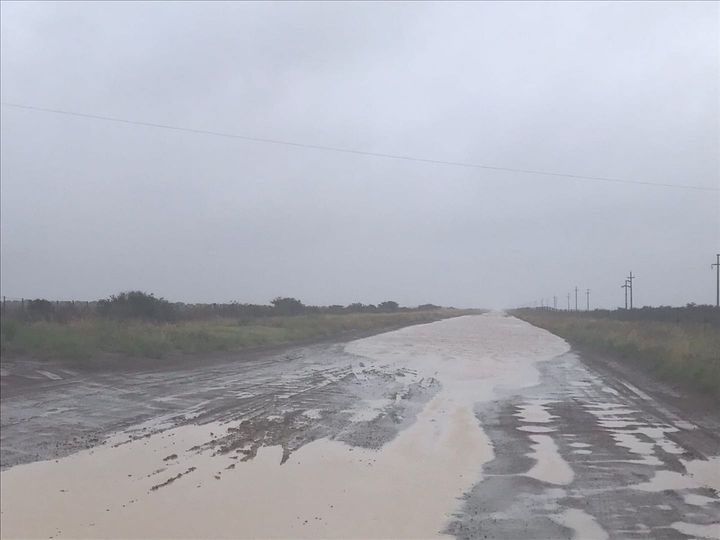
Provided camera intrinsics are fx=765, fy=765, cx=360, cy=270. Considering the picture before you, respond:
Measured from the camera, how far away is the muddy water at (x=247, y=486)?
6.30 meters

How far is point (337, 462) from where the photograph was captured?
9938mm

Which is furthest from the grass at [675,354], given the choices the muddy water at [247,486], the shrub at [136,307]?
the shrub at [136,307]

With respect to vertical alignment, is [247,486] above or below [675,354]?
below

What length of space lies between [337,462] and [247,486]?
188cm

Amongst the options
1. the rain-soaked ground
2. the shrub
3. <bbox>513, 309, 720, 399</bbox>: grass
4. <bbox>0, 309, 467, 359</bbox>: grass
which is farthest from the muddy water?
Result: <bbox>513, 309, 720, 399</bbox>: grass

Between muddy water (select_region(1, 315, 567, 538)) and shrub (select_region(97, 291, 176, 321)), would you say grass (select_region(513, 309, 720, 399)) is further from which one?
shrub (select_region(97, 291, 176, 321))

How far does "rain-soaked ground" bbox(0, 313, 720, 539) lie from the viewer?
22.5ft

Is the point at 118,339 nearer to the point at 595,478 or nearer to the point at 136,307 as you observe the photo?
the point at 136,307

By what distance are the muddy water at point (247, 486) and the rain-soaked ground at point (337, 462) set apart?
23mm

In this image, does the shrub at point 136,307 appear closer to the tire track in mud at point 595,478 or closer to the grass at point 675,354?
the tire track in mud at point 595,478

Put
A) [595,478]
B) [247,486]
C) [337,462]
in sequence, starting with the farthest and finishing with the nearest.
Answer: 1. [337,462]
2. [595,478]
3. [247,486]

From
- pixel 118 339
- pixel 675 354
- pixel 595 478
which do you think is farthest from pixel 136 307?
pixel 675 354

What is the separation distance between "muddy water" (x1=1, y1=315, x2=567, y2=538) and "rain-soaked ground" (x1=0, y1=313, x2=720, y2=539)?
2cm

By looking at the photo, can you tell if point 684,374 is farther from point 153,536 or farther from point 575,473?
point 153,536
